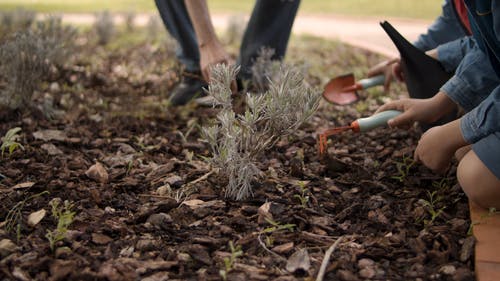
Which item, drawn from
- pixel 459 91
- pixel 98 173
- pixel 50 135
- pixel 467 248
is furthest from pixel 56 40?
pixel 467 248

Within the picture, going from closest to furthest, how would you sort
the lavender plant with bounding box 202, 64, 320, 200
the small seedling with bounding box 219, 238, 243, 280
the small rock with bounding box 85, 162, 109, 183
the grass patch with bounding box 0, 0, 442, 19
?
1. the small seedling with bounding box 219, 238, 243, 280
2. the lavender plant with bounding box 202, 64, 320, 200
3. the small rock with bounding box 85, 162, 109, 183
4. the grass patch with bounding box 0, 0, 442, 19

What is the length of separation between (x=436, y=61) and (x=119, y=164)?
51.4 inches

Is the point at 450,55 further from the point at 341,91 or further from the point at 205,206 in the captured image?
the point at 205,206

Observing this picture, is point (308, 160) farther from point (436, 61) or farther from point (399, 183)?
point (436, 61)

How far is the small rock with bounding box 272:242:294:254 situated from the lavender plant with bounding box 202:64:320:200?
29cm

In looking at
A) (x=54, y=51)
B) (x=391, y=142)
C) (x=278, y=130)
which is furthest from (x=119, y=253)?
(x=54, y=51)

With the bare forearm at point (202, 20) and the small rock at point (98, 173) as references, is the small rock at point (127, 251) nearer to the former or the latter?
the small rock at point (98, 173)

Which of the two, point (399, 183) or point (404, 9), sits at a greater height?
point (404, 9)

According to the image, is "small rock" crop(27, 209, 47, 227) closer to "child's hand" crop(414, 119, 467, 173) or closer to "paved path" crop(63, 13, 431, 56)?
"child's hand" crop(414, 119, 467, 173)

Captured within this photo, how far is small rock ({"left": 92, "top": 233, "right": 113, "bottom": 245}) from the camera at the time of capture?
1.74 meters

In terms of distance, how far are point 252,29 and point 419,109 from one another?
4.47 ft

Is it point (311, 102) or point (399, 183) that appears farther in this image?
point (399, 183)

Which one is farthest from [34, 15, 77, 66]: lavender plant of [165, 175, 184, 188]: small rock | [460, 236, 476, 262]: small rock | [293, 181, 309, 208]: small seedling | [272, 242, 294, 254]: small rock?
[460, 236, 476, 262]: small rock

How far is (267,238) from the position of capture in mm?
1753
